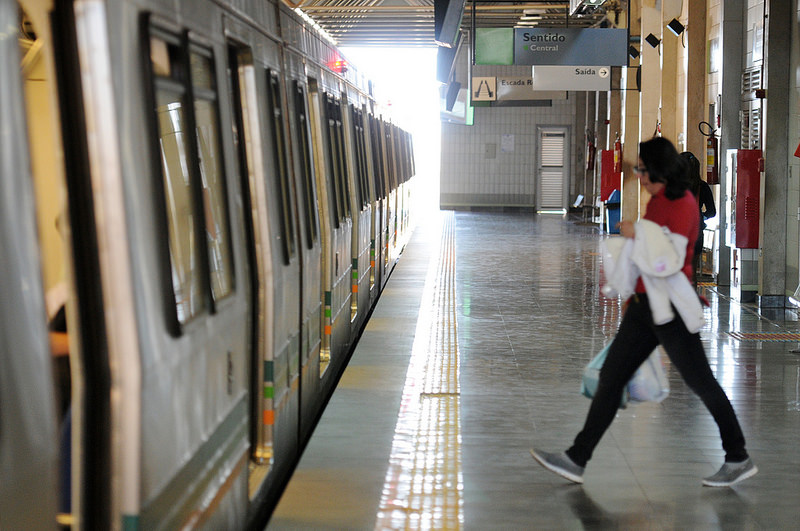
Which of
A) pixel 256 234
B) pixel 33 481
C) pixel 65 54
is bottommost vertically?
pixel 33 481

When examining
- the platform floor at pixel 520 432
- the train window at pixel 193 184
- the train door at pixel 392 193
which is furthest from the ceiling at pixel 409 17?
the train window at pixel 193 184

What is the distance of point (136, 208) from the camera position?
2.47m

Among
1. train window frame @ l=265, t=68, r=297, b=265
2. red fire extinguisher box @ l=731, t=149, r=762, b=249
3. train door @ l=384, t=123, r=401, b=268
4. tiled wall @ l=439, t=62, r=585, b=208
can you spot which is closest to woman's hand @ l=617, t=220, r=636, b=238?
train window frame @ l=265, t=68, r=297, b=265

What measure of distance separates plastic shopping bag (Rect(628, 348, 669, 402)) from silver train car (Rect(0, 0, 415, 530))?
1.64 m

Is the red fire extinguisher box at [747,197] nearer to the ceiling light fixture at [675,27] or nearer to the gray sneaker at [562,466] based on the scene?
the ceiling light fixture at [675,27]

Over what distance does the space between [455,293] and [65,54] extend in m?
9.77

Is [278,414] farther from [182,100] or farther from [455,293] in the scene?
[455,293]

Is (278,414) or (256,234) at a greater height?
(256,234)

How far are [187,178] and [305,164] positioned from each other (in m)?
2.48

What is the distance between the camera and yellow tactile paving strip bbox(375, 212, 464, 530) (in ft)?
14.1

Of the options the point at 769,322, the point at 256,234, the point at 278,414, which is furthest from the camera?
the point at 769,322

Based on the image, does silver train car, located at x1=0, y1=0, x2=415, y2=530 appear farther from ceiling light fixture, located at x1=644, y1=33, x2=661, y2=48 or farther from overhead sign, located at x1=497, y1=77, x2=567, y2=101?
overhead sign, located at x1=497, y1=77, x2=567, y2=101

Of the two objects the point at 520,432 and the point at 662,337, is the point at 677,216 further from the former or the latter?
the point at 520,432

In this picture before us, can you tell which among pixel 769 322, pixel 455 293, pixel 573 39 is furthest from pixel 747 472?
pixel 573 39
